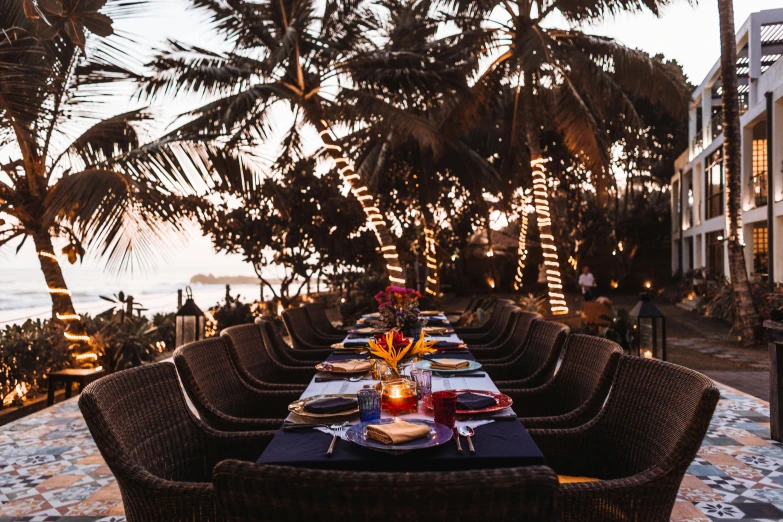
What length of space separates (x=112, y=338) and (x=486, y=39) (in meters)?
7.07

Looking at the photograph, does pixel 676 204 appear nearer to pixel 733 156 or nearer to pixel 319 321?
pixel 733 156

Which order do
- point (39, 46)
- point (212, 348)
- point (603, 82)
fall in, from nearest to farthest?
1. point (212, 348)
2. point (39, 46)
3. point (603, 82)

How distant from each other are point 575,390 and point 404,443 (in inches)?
57.0

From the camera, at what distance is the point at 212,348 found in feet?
10.3

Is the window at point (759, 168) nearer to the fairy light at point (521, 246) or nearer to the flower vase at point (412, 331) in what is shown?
the fairy light at point (521, 246)

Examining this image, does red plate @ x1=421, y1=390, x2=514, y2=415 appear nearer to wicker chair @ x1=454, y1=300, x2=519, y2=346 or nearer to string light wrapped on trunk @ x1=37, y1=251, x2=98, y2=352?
wicker chair @ x1=454, y1=300, x2=519, y2=346

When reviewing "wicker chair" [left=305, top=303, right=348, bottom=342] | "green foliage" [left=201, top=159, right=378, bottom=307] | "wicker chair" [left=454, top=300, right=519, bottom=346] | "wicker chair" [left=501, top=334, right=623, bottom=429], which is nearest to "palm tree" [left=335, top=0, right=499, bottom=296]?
"green foliage" [left=201, top=159, right=378, bottom=307]

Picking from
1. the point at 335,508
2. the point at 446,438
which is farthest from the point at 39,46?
the point at 335,508

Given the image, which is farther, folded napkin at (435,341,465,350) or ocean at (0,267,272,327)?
ocean at (0,267,272,327)

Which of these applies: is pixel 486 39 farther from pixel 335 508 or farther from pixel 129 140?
pixel 335 508

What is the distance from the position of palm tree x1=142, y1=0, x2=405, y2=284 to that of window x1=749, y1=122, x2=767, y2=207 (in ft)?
32.1

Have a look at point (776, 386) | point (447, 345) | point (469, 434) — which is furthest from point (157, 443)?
point (776, 386)

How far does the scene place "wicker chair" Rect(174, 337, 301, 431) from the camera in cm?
266

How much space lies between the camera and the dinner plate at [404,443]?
5.99 ft
